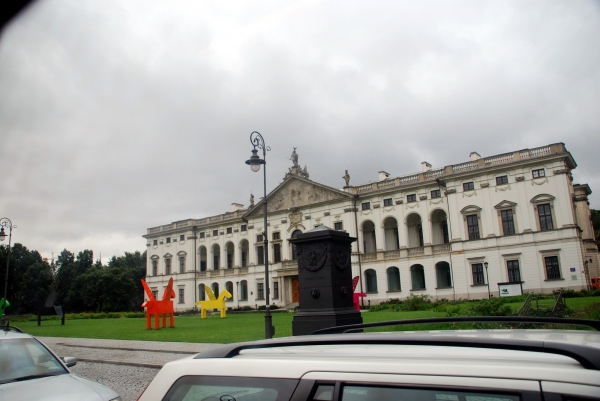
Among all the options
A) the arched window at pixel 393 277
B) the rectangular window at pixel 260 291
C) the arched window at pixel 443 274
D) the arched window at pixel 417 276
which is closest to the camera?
the arched window at pixel 443 274

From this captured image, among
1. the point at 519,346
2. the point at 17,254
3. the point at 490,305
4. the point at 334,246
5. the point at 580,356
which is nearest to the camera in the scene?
the point at 580,356

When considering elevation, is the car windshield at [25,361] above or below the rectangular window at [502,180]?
below

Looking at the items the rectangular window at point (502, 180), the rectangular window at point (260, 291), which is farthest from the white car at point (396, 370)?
the rectangular window at point (260, 291)

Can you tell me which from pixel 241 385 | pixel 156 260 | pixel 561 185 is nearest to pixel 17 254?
pixel 156 260

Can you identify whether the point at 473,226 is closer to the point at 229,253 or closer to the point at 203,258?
the point at 229,253

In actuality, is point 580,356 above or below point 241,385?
above

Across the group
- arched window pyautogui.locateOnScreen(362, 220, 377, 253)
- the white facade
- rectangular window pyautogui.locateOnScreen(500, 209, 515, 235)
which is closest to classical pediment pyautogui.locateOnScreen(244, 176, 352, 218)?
the white facade

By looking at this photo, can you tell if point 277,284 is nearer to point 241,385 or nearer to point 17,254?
point 241,385

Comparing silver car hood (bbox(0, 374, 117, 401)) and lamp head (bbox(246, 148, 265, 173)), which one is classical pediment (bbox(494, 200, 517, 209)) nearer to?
lamp head (bbox(246, 148, 265, 173))

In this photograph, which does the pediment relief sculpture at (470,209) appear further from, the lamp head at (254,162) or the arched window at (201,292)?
the arched window at (201,292)

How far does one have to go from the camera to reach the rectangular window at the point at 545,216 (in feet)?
128

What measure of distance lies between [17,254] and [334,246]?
3602 inches

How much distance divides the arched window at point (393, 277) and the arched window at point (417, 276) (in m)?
2.11

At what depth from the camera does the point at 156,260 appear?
68.2 meters
